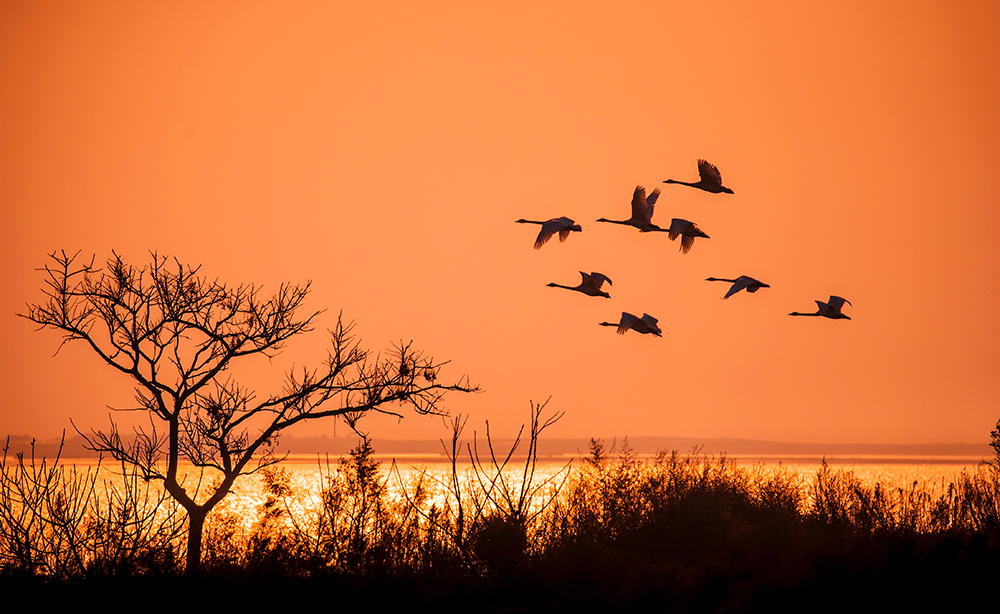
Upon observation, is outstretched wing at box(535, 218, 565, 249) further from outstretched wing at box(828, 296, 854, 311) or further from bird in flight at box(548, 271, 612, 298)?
outstretched wing at box(828, 296, 854, 311)

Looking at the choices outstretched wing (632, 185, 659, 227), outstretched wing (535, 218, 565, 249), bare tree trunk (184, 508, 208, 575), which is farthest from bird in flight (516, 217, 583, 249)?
bare tree trunk (184, 508, 208, 575)

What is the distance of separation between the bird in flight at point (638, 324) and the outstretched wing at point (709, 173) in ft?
9.66

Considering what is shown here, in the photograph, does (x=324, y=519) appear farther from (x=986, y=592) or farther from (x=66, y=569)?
(x=986, y=592)

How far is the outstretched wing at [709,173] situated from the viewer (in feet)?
46.6

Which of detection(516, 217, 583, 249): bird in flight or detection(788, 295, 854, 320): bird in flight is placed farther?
detection(788, 295, 854, 320): bird in flight

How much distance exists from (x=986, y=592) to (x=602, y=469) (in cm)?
1044

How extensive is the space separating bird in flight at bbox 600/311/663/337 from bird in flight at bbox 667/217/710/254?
1764 millimetres

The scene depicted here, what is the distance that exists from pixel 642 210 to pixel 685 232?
906 mm

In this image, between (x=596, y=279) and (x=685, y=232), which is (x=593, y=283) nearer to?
(x=596, y=279)

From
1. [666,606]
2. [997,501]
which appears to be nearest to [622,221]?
[666,606]

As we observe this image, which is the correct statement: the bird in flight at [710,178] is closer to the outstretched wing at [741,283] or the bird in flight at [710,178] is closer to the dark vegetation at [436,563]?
the outstretched wing at [741,283]

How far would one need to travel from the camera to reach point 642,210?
48.3 ft

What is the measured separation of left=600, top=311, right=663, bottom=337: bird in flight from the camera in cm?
1533

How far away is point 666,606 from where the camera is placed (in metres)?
16.1
